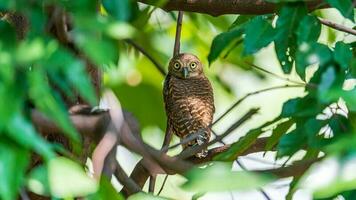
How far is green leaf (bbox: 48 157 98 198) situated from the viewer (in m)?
1.55

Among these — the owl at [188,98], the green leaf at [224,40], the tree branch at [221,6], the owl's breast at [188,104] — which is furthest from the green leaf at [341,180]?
the owl's breast at [188,104]

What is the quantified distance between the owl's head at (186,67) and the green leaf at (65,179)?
293cm

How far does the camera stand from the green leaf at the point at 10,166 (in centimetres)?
149

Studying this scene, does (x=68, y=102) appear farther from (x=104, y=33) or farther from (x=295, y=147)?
(x=104, y=33)

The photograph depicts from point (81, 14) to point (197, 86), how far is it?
2.89 metres

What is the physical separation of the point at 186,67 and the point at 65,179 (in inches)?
119

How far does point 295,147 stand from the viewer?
2062mm

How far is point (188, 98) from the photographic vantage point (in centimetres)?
422

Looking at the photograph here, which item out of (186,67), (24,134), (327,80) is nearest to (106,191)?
(24,134)

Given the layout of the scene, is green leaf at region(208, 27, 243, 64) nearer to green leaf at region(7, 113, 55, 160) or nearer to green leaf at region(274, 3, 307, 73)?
green leaf at region(274, 3, 307, 73)

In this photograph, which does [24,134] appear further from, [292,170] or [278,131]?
[278,131]

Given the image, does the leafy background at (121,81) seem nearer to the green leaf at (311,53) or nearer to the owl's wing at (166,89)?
the green leaf at (311,53)

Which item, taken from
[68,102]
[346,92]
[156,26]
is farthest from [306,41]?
[156,26]

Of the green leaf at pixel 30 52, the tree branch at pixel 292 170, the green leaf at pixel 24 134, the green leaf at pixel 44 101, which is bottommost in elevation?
the tree branch at pixel 292 170
